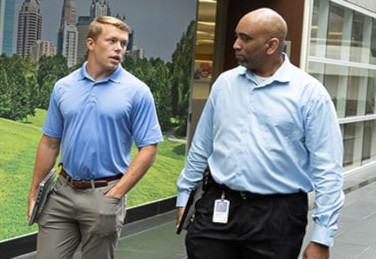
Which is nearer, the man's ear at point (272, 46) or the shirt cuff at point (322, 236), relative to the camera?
the shirt cuff at point (322, 236)

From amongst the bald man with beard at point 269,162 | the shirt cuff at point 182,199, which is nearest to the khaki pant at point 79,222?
the shirt cuff at point 182,199

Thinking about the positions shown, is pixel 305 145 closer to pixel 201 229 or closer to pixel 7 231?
pixel 201 229

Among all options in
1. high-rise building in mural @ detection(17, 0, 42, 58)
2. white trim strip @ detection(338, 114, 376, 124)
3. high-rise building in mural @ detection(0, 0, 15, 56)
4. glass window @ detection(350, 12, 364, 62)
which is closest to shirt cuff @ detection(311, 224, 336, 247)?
high-rise building in mural @ detection(0, 0, 15, 56)

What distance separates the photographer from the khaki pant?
403 centimetres

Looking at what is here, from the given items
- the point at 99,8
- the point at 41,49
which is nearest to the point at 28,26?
the point at 41,49

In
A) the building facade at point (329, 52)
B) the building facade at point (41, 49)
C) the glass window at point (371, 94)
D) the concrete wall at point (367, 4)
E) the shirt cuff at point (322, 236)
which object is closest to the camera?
the shirt cuff at point (322, 236)

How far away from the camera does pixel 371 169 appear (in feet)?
51.0

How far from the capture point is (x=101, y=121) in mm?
4035

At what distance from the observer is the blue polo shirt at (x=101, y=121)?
13.3 feet

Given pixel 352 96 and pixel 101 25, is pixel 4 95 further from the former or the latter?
pixel 352 96

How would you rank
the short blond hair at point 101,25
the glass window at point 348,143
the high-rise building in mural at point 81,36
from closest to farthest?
the short blond hair at point 101,25
the high-rise building in mural at point 81,36
the glass window at point 348,143

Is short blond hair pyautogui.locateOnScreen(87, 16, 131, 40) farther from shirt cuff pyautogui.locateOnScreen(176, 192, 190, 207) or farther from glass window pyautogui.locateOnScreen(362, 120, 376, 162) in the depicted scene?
glass window pyautogui.locateOnScreen(362, 120, 376, 162)

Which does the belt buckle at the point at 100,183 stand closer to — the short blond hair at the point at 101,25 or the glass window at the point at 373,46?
the short blond hair at the point at 101,25

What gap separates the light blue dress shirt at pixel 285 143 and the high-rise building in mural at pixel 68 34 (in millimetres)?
3657
